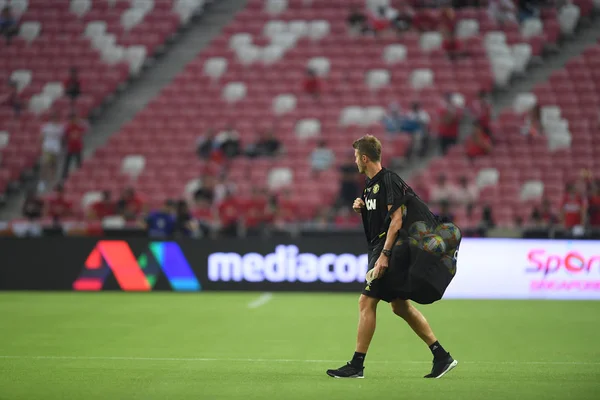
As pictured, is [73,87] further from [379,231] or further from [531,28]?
[379,231]

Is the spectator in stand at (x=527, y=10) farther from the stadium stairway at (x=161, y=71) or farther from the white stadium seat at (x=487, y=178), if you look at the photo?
the stadium stairway at (x=161, y=71)

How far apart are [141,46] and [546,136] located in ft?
38.7

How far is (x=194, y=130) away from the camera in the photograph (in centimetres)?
2470

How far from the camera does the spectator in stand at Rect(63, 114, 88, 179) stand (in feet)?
78.2

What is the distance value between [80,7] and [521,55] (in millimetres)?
13078

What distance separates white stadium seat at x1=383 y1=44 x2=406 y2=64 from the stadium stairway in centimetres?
514

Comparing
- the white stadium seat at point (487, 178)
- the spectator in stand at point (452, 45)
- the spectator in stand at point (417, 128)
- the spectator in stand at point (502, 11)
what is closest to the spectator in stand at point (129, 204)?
the spectator in stand at point (417, 128)

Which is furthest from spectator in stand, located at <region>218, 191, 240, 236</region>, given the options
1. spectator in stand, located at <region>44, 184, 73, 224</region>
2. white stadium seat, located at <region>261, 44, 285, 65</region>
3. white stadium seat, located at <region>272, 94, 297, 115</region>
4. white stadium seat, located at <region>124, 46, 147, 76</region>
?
white stadium seat, located at <region>124, 46, 147, 76</region>

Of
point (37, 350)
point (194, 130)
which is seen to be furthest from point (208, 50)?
point (37, 350)

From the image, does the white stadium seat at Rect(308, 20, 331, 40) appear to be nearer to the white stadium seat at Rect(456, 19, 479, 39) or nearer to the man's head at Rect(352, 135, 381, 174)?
the white stadium seat at Rect(456, 19, 479, 39)

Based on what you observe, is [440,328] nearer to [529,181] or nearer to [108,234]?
[108,234]

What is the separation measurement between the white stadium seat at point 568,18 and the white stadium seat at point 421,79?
429 centimetres

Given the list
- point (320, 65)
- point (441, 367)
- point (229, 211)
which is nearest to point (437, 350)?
point (441, 367)

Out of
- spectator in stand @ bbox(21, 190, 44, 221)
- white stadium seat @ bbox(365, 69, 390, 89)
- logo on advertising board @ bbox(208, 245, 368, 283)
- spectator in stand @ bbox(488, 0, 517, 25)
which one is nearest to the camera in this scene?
logo on advertising board @ bbox(208, 245, 368, 283)
